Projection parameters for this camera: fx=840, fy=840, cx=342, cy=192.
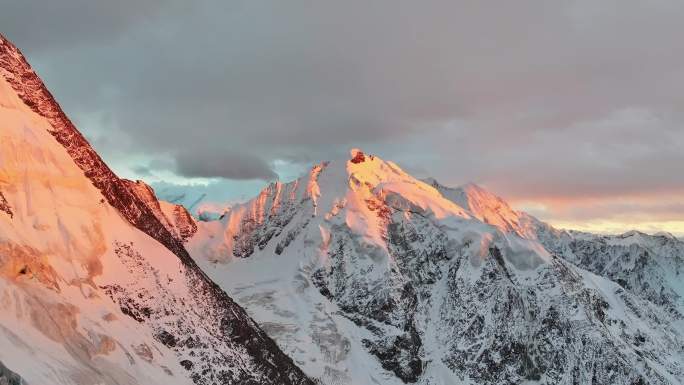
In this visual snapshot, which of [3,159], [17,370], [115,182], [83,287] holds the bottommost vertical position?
[17,370]

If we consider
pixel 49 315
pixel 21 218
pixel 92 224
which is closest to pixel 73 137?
pixel 92 224

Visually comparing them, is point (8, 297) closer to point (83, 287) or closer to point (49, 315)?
point (49, 315)

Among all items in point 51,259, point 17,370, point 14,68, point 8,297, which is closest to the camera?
point 17,370

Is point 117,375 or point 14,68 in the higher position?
point 14,68

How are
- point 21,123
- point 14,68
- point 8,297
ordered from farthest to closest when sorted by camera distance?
point 14,68
point 21,123
point 8,297

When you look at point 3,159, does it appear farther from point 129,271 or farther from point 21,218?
point 129,271

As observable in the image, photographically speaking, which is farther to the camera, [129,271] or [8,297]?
[129,271]
